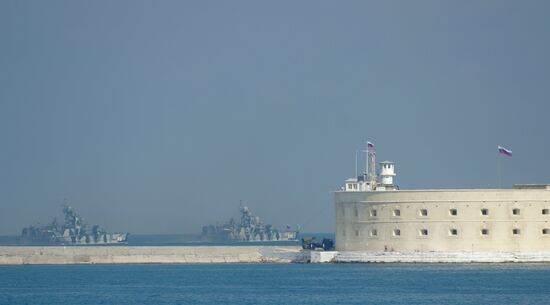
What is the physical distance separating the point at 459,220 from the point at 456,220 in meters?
0.16

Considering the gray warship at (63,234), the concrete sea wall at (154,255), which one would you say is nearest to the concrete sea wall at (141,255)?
the concrete sea wall at (154,255)

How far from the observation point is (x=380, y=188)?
8081 centimetres

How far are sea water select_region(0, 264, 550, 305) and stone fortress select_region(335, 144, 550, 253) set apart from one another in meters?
1.17

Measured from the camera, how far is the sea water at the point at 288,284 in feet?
208

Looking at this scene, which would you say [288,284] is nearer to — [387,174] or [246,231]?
[387,174]

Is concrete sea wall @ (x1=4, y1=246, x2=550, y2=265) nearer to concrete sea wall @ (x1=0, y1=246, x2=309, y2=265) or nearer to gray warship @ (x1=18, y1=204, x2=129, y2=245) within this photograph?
concrete sea wall @ (x1=0, y1=246, x2=309, y2=265)

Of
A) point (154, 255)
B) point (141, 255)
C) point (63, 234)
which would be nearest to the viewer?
point (141, 255)

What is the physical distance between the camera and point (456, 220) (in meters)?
76.3

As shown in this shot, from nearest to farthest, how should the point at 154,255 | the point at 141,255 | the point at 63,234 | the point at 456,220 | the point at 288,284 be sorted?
the point at 288,284 → the point at 456,220 → the point at 141,255 → the point at 154,255 → the point at 63,234

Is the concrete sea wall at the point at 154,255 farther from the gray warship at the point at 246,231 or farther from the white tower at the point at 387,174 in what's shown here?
the gray warship at the point at 246,231

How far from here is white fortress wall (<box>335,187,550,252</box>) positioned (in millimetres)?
75875

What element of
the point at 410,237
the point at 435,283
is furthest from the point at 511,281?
the point at 410,237

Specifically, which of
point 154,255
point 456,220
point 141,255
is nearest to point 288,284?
point 456,220

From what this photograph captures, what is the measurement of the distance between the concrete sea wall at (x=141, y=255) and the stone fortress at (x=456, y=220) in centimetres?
923
